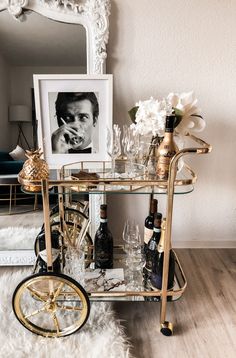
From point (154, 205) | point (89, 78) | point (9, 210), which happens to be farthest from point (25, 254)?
point (89, 78)

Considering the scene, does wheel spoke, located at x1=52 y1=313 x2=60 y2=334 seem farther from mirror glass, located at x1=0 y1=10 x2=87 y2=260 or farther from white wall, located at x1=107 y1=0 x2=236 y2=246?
mirror glass, located at x1=0 y1=10 x2=87 y2=260

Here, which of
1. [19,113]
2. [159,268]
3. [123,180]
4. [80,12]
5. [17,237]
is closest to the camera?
[123,180]

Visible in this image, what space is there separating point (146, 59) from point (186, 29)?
271 mm

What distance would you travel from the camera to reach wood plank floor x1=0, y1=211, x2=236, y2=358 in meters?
1.15

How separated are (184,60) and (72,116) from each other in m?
0.72

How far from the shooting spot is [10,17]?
4.69ft

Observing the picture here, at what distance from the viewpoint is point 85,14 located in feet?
4.68

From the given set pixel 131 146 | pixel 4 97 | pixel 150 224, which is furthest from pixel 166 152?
pixel 4 97

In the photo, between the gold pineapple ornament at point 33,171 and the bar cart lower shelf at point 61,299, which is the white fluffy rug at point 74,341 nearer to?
the bar cart lower shelf at point 61,299

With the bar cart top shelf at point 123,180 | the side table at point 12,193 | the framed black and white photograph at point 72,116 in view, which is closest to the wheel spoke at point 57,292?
the bar cart top shelf at point 123,180

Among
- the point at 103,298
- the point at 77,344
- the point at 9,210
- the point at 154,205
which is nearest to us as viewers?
the point at 77,344

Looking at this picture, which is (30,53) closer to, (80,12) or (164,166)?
(80,12)

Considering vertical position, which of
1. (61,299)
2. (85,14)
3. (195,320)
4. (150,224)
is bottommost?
(195,320)

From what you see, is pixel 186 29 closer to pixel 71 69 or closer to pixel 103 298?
pixel 71 69
